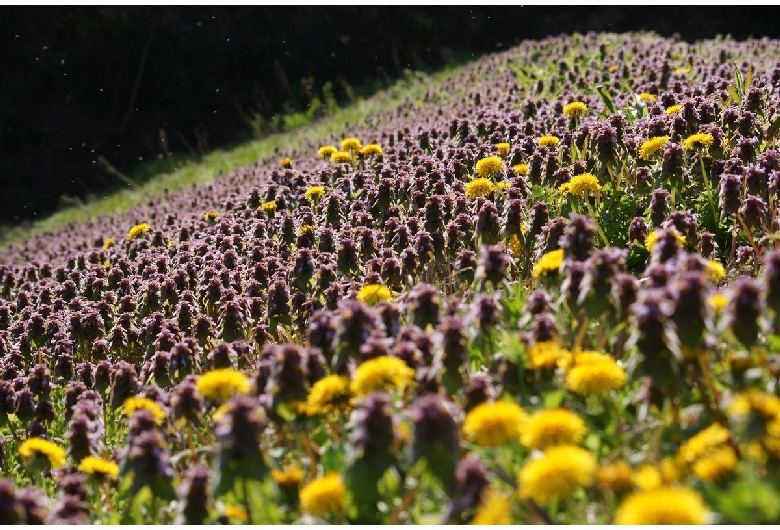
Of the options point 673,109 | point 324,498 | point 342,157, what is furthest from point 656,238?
point 342,157

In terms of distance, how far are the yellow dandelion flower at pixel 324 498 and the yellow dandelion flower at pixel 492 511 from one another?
46 cm

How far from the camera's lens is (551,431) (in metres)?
2.26

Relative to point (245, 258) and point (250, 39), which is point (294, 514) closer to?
point (245, 258)

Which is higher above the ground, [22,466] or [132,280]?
[132,280]

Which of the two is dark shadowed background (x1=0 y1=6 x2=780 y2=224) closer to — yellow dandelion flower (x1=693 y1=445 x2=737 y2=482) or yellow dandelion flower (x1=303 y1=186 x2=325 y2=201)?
yellow dandelion flower (x1=303 y1=186 x2=325 y2=201)

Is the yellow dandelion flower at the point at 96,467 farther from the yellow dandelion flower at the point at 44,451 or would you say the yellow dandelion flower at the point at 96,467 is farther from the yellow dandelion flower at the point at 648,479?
the yellow dandelion flower at the point at 648,479

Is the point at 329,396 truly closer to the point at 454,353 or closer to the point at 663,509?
the point at 454,353

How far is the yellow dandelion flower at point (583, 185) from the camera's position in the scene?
4645 mm

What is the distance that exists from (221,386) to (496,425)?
1.16 metres

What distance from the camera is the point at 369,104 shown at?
1658 centimetres

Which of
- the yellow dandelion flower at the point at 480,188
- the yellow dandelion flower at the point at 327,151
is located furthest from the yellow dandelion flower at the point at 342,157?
the yellow dandelion flower at the point at 480,188

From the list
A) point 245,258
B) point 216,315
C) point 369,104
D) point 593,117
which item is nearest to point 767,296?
point 216,315

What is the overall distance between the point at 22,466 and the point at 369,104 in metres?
13.1

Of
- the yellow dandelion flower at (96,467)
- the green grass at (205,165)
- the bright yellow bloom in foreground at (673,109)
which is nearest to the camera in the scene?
the yellow dandelion flower at (96,467)
